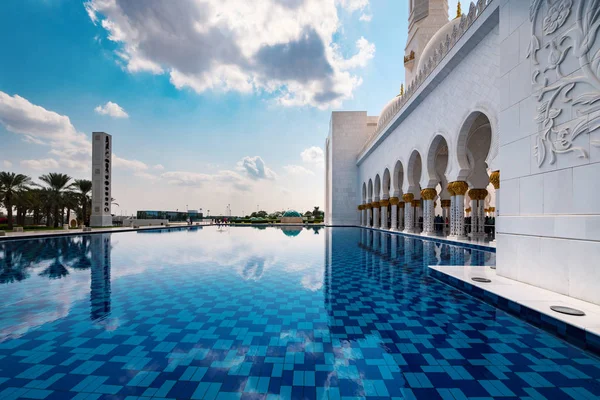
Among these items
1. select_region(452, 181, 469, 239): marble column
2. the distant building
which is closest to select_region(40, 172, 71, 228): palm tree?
the distant building

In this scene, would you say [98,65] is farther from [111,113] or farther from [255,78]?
[255,78]

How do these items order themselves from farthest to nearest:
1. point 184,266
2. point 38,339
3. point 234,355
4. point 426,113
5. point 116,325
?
point 426,113 < point 184,266 < point 116,325 < point 38,339 < point 234,355

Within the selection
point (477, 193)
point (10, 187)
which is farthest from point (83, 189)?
point (477, 193)

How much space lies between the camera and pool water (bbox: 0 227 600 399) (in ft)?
6.41

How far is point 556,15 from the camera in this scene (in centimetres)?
388

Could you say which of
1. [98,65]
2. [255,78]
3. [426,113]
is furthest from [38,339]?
[255,78]

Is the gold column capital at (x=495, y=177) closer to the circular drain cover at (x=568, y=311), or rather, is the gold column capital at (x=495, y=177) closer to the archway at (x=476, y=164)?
the archway at (x=476, y=164)

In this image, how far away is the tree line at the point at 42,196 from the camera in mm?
19312

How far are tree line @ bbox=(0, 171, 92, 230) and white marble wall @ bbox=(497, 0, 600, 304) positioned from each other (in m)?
28.0

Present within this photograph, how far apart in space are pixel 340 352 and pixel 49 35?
19.9m

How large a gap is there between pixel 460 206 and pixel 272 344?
1089 centimetres

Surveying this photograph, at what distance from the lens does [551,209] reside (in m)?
3.93

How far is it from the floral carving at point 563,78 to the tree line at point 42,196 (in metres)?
28.4

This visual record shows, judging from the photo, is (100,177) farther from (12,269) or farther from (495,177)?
(495,177)
